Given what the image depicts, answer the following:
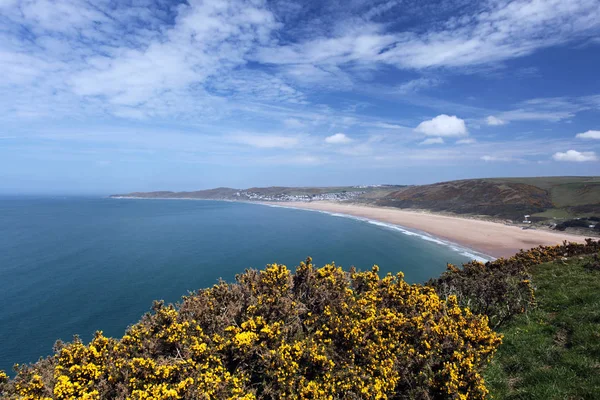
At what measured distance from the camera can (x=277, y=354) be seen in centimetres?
641

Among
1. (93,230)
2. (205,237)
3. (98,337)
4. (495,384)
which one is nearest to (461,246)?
(205,237)

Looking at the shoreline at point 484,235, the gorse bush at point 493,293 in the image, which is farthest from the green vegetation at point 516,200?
the gorse bush at point 493,293

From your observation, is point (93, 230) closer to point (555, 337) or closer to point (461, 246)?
point (461, 246)

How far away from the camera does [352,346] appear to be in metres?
7.38

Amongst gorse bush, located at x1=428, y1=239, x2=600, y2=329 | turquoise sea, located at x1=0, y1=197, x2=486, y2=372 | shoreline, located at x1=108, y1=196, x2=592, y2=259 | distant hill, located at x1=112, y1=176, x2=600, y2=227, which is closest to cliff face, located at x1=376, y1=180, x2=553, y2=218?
distant hill, located at x1=112, y1=176, x2=600, y2=227

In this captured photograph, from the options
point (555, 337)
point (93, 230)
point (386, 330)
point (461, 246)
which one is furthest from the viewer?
point (93, 230)

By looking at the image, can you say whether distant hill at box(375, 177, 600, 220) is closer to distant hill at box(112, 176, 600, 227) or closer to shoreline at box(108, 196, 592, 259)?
distant hill at box(112, 176, 600, 227)

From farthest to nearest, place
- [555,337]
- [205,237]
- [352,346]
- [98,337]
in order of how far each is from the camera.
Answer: [205,237] → [555,337] → [352,346] → [98,337]

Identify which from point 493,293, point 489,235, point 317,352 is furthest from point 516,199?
point 317,352

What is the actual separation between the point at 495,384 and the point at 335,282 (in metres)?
4.80

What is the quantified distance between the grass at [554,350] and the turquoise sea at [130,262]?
28029 millimetres

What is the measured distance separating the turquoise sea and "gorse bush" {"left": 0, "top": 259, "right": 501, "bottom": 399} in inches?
897

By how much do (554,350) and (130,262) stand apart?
54081 millimetres

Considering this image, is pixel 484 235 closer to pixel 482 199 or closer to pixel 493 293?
pixel 482 199
